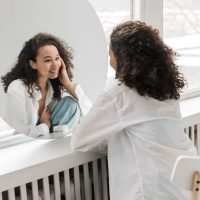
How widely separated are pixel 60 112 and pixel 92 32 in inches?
12.6

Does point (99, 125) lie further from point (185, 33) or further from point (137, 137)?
point (185, 33)

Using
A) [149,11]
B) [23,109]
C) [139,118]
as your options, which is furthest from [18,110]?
[149,11]

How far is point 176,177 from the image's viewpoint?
3.51 feet

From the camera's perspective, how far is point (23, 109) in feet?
4.49

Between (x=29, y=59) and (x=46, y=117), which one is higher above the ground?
(x=29, y=59)

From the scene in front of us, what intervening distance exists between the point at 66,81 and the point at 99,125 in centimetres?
22

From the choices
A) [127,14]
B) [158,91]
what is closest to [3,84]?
[158,91]

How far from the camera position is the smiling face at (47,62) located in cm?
138

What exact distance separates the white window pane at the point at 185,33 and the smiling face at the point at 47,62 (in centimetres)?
90

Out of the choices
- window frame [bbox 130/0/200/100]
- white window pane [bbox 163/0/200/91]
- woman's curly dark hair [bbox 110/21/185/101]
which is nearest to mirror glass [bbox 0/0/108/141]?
woman's curly dark hair [bbox 110/21/185/101]

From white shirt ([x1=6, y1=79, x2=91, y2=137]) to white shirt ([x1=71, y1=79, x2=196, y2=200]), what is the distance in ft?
0.46

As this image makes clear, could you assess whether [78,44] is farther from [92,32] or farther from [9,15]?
[9,15]

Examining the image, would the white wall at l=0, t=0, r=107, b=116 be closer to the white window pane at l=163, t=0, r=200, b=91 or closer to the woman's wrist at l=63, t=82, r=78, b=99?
the woman's wrist at l=63, t=82, r=78, b=99

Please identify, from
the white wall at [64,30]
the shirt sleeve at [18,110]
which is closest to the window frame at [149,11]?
the white wall at [64,30]
